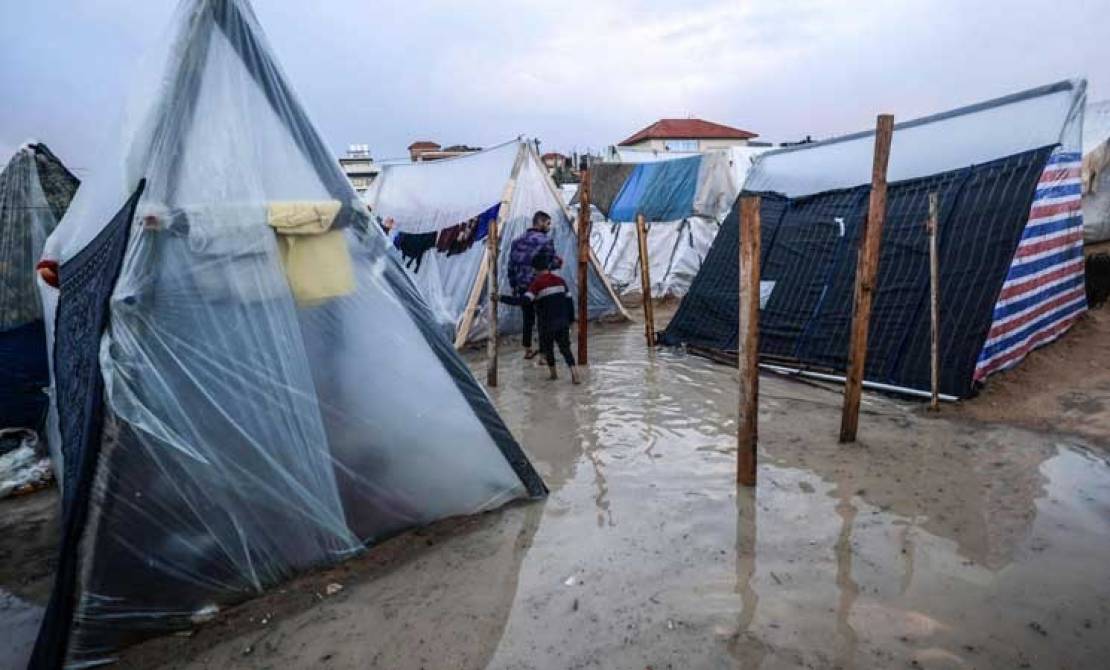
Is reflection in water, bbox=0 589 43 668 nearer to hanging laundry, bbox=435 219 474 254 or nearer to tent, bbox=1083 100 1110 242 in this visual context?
hanging laundry, bbox=435 219 474 254

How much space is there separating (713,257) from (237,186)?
612cm

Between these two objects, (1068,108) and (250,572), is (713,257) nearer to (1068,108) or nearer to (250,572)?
(1068,108)

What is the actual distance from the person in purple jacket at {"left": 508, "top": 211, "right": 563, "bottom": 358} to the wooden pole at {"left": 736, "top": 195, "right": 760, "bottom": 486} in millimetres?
3043

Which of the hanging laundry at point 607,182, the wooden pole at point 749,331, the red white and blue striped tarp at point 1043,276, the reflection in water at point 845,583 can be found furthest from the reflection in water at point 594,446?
the hanging laundry at point 607,182

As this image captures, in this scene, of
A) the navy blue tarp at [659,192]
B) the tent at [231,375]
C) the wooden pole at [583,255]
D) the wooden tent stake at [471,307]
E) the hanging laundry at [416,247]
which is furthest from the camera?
the navy blue tarp at [659,192]

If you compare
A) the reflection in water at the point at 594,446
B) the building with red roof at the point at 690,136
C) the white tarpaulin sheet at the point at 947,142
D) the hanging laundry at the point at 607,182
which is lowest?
the reflection in water at the point at 594,446

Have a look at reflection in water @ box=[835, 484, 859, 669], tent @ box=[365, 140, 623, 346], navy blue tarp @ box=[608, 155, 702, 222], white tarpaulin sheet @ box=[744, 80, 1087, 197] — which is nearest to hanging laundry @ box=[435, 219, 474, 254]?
tent @ box=[365, 140, 623, 346]

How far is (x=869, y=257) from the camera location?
388cm

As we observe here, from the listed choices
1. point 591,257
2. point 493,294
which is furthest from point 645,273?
point 591,257

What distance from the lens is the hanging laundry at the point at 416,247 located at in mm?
9008

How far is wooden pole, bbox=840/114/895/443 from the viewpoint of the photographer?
375 centimetres

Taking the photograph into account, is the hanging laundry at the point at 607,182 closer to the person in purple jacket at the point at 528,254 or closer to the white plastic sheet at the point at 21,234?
the person in purple jacket at the point at 528,254

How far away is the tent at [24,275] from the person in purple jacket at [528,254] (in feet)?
13.8

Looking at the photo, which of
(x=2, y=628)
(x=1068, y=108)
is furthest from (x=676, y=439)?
(x=1068, y=108)
